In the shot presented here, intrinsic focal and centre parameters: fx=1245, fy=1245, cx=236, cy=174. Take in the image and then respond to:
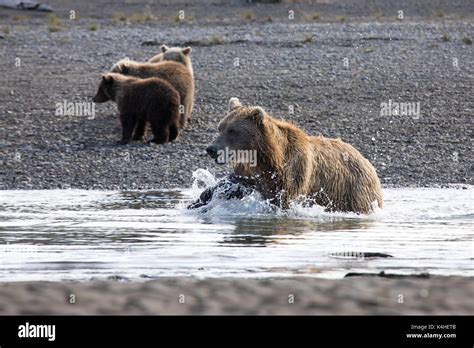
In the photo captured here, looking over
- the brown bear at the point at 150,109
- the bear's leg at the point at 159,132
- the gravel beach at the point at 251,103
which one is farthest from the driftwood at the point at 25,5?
the bear's leg at the point at 159,132

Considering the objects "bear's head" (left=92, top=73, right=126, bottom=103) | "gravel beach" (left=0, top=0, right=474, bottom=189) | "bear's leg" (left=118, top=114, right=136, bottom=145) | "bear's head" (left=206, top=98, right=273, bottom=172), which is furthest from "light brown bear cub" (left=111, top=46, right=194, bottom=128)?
"bear's head" (left=206, top=98, right=273, bottom=172)

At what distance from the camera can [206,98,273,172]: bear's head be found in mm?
10680

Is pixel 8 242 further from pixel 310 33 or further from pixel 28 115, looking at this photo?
pixel 310 33

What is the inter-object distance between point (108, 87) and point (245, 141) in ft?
19.2

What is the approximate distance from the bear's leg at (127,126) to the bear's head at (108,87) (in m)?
0.78

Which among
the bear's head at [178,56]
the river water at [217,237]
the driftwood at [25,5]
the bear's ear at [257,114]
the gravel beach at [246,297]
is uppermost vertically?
the driftwood at [25,5]

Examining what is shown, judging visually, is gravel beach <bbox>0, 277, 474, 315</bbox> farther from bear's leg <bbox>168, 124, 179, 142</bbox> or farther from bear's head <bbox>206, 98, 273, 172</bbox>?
bear's leg <bbox>168, 124, 179, 142</bbox>

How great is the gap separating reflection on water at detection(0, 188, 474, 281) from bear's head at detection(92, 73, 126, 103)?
10.3ft

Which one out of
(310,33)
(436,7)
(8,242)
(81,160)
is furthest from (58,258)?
(436,7)

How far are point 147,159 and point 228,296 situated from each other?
791 centimetres

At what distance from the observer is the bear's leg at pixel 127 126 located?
15.2 meters

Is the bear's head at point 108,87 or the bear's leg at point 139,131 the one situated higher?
the bear's head at point 108,87

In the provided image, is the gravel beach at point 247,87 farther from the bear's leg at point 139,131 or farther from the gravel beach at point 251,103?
the bear's leg at point 139,131
